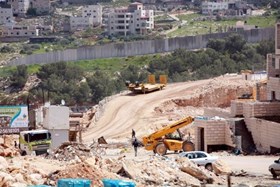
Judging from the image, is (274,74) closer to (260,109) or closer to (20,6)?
(260,109)

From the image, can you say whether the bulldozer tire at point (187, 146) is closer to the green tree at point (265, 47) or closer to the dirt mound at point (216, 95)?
the dirt mound at point (216, 95)

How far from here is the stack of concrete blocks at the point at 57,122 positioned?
4182 centimetres

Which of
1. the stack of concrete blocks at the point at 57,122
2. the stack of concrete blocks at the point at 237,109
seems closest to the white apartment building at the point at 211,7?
the stack of concrete blocks at the point at 237,109

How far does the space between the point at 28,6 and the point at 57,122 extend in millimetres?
128732

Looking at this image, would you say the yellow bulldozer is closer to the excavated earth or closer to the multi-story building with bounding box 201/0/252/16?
the excavated earth

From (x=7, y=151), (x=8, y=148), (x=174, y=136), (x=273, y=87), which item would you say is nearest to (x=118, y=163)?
(x=7, y=151)

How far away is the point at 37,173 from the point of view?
30.1 metres

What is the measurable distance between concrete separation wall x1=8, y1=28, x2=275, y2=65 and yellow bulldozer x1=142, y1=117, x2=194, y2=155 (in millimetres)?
58549

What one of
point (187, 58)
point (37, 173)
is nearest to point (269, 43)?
point (187, 58)

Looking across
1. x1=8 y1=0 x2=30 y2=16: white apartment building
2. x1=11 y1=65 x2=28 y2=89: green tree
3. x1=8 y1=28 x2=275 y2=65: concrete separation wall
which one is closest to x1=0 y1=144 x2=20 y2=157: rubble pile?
x1=11 y1=65 x2=28 y2=89: green tree

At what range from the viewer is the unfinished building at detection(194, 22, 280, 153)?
4097cm

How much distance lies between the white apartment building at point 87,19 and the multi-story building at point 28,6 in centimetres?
1596

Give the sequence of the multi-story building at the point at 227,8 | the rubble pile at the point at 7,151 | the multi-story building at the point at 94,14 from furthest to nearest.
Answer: the multi-story building at the point at 94,14 < the multi-story building at the point at 227,8 < the rubble pile at the point at 7,151

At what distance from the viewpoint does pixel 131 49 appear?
102938 millimetres
